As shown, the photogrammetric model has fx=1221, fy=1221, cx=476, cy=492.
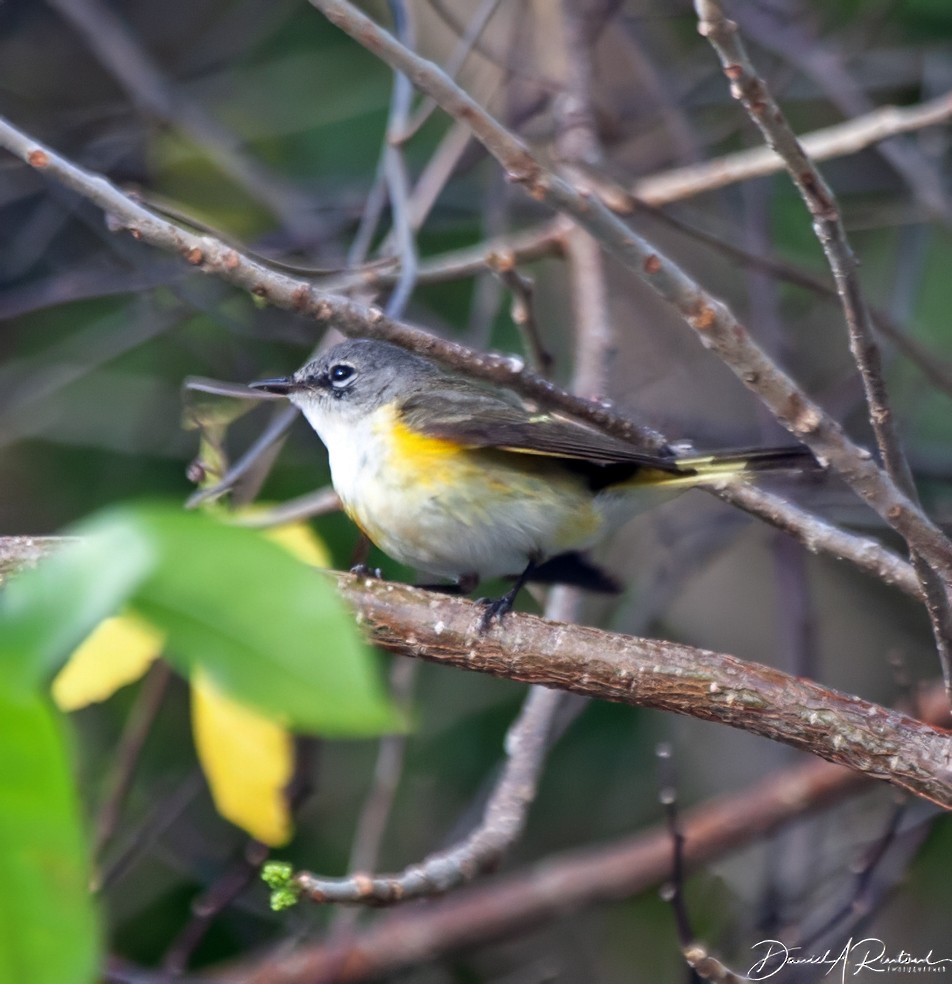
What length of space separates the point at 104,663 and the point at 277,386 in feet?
3.40

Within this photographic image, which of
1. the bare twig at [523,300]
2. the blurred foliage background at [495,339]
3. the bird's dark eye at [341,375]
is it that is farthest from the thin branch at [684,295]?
the blurred foliage background at [495,339]

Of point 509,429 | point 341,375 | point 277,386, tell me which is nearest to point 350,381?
point 341,375

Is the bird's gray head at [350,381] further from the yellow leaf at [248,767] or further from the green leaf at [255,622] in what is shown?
the green leaf at [255,622]

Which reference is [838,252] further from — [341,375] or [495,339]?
[495,339]

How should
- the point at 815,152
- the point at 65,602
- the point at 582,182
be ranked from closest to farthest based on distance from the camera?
the point at 65,602 < the point at 815,152 < the point at 582,182

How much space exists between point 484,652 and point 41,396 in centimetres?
324

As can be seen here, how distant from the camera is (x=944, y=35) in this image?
19.0 feet

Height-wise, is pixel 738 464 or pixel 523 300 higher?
pixel 523 300

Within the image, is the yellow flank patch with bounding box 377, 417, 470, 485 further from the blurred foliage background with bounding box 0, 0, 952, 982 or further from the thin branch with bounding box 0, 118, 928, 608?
the blurred foliage background with bounding box 0, 0, 952, 982

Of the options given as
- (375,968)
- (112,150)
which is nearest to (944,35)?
(112,150)

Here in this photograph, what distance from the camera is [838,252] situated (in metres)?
2.02

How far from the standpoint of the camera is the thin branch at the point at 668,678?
2.22 metres

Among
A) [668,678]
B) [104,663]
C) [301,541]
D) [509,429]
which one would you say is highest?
[509,429]

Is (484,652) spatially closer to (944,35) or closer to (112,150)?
(112,150)
